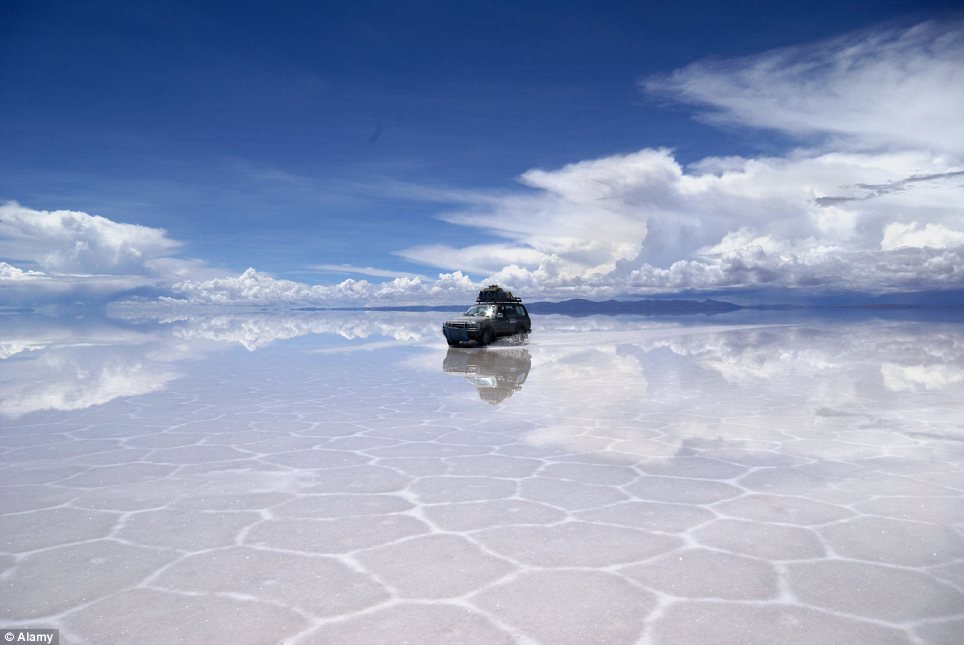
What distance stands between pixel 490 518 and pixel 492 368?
12.2 metres

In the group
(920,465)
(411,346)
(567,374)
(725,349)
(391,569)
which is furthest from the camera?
(411,346)

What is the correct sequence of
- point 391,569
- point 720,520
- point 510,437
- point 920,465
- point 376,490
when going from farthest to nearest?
1. point 510,437
2. point 920,465
3. point 376,490
4. point 720,520
5. point 391,569

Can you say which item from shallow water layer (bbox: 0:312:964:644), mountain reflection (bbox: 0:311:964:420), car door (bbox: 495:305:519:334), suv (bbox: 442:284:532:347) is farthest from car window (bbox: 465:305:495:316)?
shallow water layer (bbox: 0:312:964:644)

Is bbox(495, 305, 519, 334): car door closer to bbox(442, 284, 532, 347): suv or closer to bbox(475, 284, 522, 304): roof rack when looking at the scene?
bbox(442, 284, 532, 347): suv

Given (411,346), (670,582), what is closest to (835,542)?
(670,582)

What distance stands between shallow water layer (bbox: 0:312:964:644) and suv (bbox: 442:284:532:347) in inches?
449

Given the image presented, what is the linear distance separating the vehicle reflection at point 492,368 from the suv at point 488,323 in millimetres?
593

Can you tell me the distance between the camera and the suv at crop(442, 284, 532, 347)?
79.0 ft

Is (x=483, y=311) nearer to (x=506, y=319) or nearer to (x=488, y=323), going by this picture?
(x=488, y=323)

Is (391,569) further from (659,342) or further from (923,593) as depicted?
(659,342)

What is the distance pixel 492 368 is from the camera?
1778cm

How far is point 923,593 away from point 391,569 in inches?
143

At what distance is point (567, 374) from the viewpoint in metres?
16.0

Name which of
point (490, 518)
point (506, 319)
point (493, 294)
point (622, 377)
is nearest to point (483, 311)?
point (506, 319)
